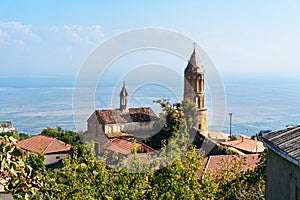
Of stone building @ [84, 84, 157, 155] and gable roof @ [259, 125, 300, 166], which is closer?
gable roof @ [259, 125, 300, 166]

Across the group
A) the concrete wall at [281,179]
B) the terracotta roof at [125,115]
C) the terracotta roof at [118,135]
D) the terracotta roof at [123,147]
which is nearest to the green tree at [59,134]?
the terracotta roof at [125,115]

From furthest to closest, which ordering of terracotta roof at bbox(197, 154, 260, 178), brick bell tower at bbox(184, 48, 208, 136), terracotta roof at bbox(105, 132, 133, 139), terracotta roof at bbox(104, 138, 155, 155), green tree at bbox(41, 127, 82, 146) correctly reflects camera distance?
green tree at bbox(41, 127, 82, 146)
brick bell tower at bbox(184, 48, 208, 136)
terracotta roof at bbox(105, 132, 133, 139)
terracotta roof at bbox(104, 138, 155, 155)
terracotta roof at bbox(197, 154, 260, 178)

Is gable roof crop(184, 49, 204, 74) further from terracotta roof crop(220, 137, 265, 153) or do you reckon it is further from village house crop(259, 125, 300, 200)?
village house crop(259, 125, 300, 200)

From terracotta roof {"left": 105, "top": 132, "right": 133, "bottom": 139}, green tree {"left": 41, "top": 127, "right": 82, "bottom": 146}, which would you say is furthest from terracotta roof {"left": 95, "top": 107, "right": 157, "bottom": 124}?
green tree {"left": 41, "top": 127, "right": 82, "bottom": 146}

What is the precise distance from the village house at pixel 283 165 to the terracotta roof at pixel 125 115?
2826 centimetres

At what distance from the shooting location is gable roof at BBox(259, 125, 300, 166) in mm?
4473

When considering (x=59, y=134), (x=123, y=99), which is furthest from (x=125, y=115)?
(x=59, y=134)

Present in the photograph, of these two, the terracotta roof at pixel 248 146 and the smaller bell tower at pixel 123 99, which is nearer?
the terracotta roof at pixel 248 146

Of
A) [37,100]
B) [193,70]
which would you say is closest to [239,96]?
[193,70]

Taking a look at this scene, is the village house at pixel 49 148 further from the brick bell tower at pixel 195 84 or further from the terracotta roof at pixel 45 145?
the brick bell tower at pixel 195 84

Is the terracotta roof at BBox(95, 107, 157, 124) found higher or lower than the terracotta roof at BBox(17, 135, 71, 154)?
higher

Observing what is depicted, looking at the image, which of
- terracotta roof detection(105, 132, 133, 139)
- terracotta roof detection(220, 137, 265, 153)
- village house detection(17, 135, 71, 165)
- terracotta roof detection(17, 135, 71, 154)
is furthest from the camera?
terracotta roof detection(17, 135, 71, 154)

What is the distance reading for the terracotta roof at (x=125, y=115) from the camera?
111 feet

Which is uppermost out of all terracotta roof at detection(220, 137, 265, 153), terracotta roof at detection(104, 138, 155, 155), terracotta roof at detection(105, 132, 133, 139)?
terracotta roof at detection(104, 138, 155, 155)
